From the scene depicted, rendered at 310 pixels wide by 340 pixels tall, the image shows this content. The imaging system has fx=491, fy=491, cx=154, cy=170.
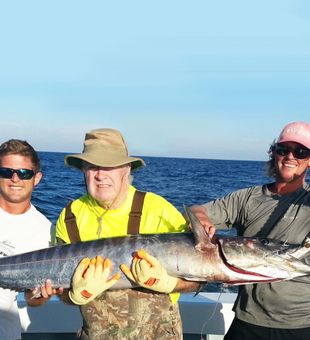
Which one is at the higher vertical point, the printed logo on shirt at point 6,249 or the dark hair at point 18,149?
the dark hair at point 18,149

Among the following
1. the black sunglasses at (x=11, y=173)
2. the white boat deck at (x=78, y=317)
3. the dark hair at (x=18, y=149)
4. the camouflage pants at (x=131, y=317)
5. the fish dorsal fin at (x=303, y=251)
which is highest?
the dark hair at (x=18, y=149)

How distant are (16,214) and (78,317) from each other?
5.35 feet

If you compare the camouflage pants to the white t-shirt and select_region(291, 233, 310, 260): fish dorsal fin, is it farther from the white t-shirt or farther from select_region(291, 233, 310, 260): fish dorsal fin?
select_region(291, 233, 310, 260): fish dorsal fin

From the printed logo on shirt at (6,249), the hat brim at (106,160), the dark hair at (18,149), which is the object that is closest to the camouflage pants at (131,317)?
the printed logo on shirt at (6,249)

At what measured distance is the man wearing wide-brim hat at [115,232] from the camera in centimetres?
336

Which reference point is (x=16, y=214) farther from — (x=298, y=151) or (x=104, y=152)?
(x=298, y=151)

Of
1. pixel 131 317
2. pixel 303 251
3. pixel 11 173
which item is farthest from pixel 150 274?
pixel 11 173

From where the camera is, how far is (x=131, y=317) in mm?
3426

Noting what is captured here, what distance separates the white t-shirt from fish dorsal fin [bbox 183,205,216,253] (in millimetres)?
1259

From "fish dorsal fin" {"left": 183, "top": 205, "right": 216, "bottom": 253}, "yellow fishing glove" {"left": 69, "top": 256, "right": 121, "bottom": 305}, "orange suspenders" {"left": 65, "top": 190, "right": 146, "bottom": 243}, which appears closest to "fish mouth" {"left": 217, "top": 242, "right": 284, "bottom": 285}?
"fish dorsal fin" {"left": 183, "top": 205, "right": 216, "bottom": 253}

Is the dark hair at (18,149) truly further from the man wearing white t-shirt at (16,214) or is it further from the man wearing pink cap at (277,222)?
the man wearing pink cap at (277,222)

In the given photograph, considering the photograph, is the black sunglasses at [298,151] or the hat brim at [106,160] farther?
the black sunglasses at [298,151]

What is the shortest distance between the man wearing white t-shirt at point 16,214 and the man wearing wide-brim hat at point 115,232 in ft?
1.20

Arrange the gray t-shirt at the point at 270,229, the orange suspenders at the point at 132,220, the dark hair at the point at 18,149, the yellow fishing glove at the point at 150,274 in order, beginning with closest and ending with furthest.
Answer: the yellow fishing glove at the point at 150,274 < the orange suspenders at the point at 132,220 < the gray t-shirt at the point at 270,229 < the dark hair at the point at 18,149
